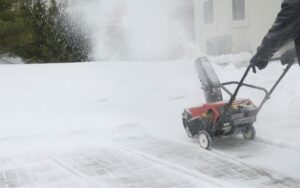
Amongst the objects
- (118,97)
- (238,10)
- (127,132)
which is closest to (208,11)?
(238,10)

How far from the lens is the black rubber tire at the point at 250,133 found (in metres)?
6.15

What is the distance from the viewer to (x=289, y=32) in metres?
4.36

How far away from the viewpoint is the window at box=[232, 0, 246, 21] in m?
20.9

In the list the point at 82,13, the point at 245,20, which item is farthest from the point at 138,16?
the point at 82,13

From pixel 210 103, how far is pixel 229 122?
1.41 ft

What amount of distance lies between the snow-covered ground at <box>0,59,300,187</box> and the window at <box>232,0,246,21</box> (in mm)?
10835

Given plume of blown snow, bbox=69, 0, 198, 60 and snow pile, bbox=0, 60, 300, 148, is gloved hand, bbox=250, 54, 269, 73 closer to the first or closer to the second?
snow pile, bbox=0, 60, 300, 148

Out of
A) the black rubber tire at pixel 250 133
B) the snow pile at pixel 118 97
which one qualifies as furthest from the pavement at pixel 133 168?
the snow pile at pixel 118 97

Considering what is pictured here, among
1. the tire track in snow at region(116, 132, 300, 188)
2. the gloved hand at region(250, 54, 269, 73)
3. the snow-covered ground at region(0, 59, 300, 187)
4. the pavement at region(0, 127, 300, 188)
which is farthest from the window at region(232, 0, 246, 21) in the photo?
the gloved hand at region(250, 54, 269, 73)

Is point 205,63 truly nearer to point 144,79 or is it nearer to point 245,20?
point 144,79

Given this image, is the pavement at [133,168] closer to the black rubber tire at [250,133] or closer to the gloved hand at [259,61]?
the black rubber tire at [250,133]

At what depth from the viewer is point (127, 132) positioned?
7031 millimetres

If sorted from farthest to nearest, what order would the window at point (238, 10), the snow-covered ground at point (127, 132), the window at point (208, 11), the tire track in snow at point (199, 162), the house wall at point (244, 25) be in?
the window at point (208, 11) < the window at point (238, 10) < the house wall at point (244, 25) < the snow-covered ground at point (127, 132) < the tire track in snow at point (199, 162)

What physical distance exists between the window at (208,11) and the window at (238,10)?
149 centimetres
